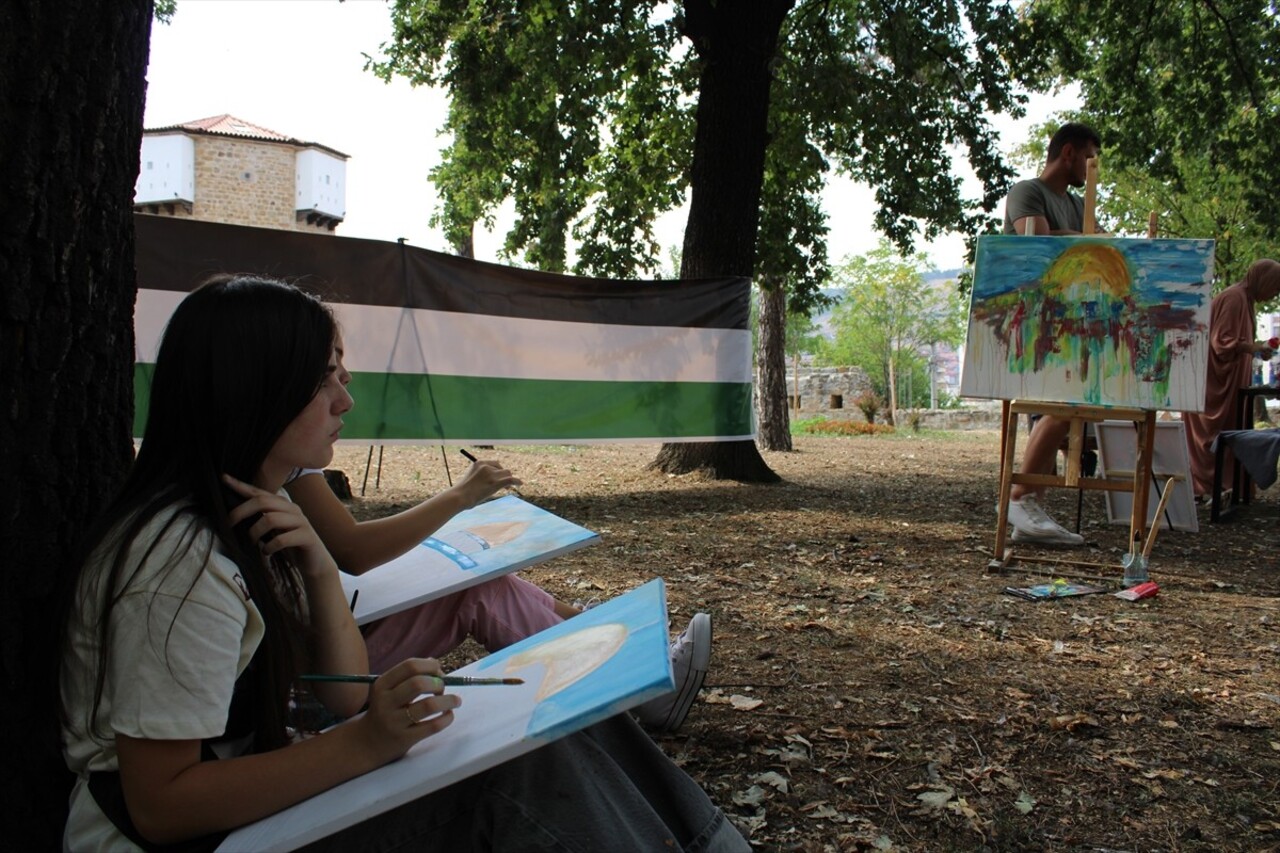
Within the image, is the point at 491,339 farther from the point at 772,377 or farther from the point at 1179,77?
the point at 1179,77

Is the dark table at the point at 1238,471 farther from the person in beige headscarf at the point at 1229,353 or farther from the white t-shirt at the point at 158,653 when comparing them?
the white t-shirt at the point at 158,653

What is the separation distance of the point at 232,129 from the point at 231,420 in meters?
49.0

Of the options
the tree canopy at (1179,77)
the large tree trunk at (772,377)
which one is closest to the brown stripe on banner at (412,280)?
the large tree trunk at (772,377)

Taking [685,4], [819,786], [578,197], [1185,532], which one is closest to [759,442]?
[578,197]

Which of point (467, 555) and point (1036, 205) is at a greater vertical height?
point (1036, 205)

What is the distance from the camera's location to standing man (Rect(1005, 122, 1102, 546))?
16.9 ft

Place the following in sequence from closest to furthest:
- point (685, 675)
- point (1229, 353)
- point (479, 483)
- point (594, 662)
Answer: point (594, 662), point (479, 483), point (685, 675), point (1229, 353)

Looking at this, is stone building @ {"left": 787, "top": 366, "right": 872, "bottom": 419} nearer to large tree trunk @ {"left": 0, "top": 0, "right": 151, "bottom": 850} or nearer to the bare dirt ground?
the bare dirt ground

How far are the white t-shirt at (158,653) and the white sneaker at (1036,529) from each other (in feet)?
16.0

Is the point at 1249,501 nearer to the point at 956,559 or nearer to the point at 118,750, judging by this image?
the point at 956,559

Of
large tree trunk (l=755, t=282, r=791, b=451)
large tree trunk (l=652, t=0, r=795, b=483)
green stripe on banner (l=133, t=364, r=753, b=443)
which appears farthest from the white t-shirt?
large tree trunk (l=755, t=282, r=791, b=451)

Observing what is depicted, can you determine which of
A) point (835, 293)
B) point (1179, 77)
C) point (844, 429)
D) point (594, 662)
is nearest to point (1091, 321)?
point (594, 662)

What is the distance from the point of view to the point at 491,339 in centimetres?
652

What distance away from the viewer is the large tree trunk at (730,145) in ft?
26.1
